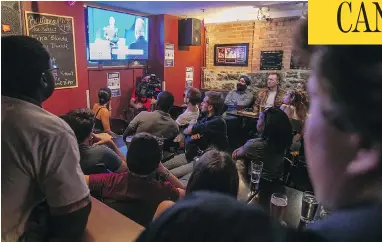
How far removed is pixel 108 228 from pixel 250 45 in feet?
15.9

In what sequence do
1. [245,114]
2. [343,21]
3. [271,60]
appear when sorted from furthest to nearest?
[271,60] < [245,114] < [343,21]

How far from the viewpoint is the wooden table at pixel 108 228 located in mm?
918

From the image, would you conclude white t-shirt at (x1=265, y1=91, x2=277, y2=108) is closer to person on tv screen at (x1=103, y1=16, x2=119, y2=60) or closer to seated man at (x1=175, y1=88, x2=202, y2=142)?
seated man at (x1=175, y1=88, x2=202, y2=142)

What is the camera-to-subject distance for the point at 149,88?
4707 mm

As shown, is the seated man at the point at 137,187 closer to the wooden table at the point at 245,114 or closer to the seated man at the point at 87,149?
the seated man at the point at 87,149

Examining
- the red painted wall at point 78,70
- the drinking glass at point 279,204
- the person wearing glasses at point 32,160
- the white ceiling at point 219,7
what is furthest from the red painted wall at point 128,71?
the drinking glass at point 279,204

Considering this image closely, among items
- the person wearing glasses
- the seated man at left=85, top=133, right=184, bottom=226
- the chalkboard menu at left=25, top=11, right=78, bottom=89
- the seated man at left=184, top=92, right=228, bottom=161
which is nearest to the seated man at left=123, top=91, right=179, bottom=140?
the seated man at left=184, top=92, right=228, bottom=161

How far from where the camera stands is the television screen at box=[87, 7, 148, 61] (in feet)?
→ 13.1

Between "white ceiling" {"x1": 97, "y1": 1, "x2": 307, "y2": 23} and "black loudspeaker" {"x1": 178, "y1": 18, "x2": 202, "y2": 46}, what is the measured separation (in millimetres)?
181

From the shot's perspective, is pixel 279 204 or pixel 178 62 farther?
pixel 178 62

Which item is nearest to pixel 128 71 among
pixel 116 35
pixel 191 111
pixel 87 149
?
pixel 116 35

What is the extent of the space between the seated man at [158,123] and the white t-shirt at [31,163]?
1799 millimetres

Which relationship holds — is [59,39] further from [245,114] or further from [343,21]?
[343,21]

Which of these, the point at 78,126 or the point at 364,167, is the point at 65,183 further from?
the point at 78,126
